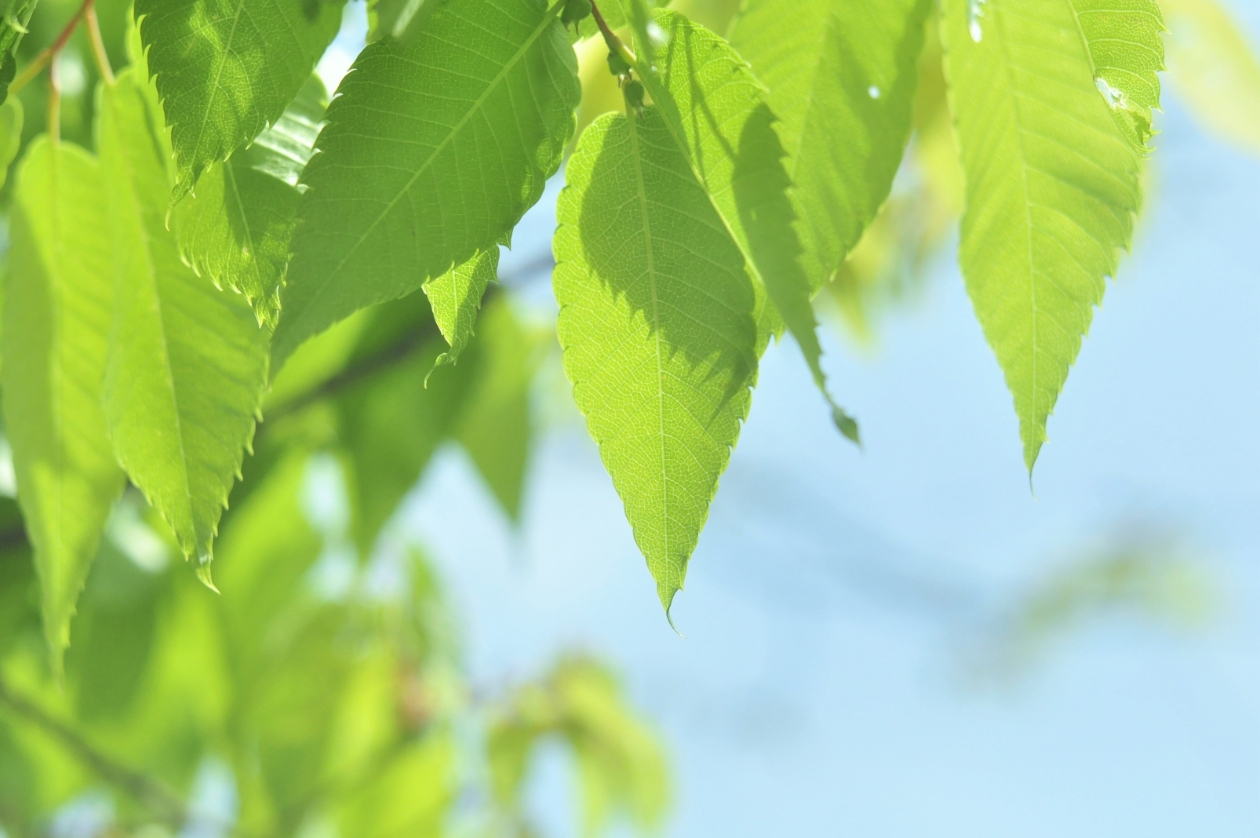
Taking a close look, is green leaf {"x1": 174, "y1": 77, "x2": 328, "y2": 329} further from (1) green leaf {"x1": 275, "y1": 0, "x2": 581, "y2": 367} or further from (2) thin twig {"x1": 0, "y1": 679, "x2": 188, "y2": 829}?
(2) thin twig {"x1": 0, "y1": 679, "x2": 188, "y2": 829}

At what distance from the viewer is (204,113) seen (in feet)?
1.16

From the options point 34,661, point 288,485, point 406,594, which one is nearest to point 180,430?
point 288,485

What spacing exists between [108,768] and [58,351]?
2.44ft

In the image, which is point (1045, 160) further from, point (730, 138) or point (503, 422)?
A: point (503, 422)

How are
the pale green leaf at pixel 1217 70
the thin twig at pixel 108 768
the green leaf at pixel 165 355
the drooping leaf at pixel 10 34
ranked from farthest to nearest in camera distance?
the thin twig at pixel 108 768
the pale green leaf at pixel 1217 70
the green leaf at pixel 165 355
the drooping leaf at pixel 10 34

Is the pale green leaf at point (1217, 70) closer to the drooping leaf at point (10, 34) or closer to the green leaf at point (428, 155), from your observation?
the green leaf at point (428, 155)

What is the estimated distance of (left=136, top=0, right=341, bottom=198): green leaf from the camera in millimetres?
351

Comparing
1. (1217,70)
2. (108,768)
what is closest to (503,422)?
(108,768)

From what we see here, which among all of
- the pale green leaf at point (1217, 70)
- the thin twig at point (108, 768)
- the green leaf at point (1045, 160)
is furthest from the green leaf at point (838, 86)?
the thin twig at point (108, 768)

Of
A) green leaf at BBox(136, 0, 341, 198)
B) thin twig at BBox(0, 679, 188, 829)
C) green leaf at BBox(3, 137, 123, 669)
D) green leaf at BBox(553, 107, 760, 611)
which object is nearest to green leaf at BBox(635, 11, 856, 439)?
green leaf at BBox(553, 107, 760, 611)

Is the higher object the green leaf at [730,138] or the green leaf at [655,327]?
the green leaf at [730,138]

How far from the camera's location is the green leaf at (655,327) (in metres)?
0.38

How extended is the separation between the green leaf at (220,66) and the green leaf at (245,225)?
2 cm

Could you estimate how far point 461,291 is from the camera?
380mm
